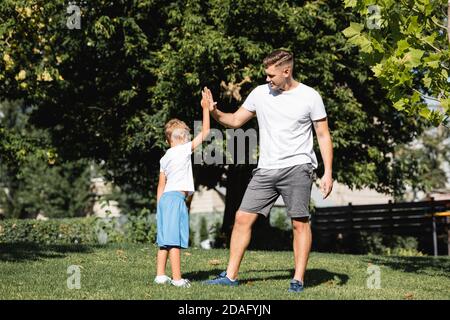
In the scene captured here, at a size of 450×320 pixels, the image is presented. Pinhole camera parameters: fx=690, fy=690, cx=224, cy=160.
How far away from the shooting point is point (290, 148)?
6414mm

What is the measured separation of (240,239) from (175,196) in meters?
0.78

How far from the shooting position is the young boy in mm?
6812

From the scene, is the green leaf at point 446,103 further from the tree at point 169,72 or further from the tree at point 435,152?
the tree at point 435,152

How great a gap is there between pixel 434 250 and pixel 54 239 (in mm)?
11091

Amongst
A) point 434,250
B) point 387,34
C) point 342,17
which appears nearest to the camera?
point 387,34

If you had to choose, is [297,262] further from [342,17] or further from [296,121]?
[342,17]

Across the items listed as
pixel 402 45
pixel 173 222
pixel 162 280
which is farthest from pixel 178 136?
pixel 402 45

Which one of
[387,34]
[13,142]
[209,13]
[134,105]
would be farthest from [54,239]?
[387,34]

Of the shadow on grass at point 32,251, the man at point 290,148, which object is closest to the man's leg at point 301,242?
the man at point 290,148

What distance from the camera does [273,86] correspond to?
21.2 feet

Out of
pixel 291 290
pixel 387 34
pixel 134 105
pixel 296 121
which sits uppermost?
pixel 134 105

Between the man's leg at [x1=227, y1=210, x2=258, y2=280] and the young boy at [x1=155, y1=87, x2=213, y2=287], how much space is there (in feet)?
1.53

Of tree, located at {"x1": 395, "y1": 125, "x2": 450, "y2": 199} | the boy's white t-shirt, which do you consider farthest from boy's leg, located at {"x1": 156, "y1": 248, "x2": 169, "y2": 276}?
tree, located at {"x1": 395, "y1": 125, "x2": 450, "y2": 199}

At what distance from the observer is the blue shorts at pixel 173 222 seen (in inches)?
268
